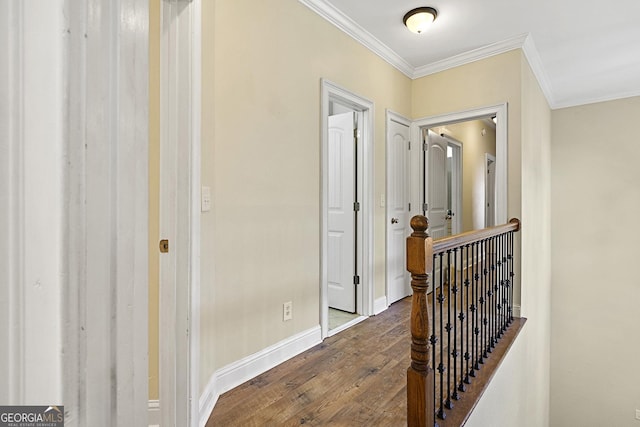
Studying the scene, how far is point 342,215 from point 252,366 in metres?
1.73

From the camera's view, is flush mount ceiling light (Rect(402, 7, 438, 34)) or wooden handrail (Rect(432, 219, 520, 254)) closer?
wooden handrail (Rect(432, 219, 520, 254))

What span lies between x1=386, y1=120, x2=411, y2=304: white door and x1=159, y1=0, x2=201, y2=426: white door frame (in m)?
2.38

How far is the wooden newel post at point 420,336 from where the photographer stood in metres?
1.41

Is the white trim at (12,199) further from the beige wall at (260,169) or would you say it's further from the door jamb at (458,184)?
the door jamb at (458,184)

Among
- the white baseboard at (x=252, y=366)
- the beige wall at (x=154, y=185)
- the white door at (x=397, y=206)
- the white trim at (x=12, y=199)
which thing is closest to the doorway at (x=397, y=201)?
the white door at (x=397, y=206)

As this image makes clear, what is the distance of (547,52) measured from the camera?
3.46 meters

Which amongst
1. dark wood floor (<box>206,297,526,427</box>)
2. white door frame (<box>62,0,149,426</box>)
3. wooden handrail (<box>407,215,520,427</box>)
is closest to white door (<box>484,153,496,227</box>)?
dark wood floor (<box>206,297,526,427</box>)

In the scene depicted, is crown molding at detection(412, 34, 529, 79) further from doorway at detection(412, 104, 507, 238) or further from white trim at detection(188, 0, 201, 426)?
white trim at detection(188, 0, 201, 426)

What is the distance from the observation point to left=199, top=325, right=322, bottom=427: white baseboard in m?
1.69

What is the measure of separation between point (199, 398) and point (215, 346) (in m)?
0.28

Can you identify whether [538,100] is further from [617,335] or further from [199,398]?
[199,398]

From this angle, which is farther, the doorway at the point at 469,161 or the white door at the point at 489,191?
the white door at the point at 489,191

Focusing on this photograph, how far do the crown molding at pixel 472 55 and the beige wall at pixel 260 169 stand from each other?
1.43 m

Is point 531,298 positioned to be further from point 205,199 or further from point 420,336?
point 205,199
